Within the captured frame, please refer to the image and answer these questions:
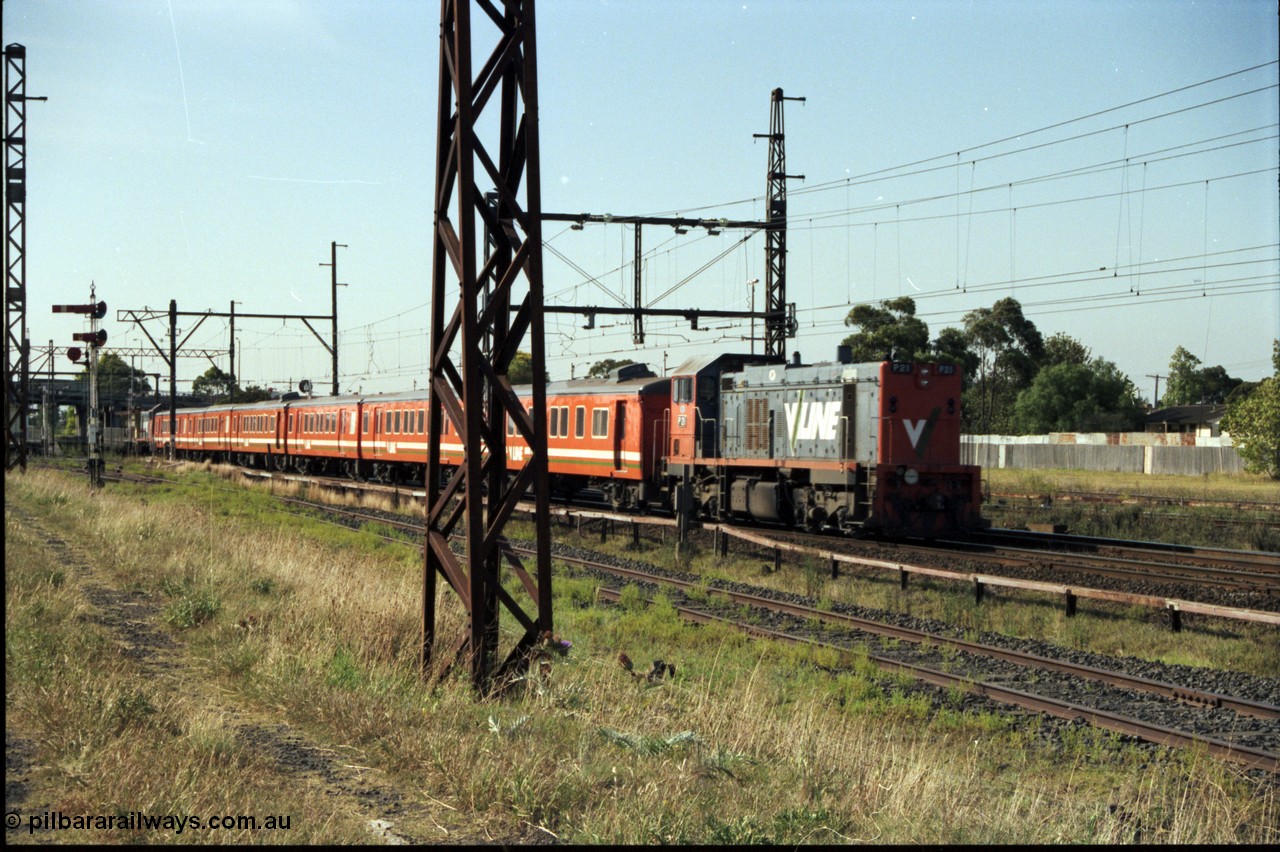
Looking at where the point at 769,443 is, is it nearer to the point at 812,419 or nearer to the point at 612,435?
the point at 812,419

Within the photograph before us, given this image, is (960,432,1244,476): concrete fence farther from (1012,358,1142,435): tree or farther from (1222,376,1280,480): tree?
(1012,358,1142,435): tree

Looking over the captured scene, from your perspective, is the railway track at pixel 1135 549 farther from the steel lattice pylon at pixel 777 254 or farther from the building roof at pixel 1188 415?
the building roof at pixel 1188 415

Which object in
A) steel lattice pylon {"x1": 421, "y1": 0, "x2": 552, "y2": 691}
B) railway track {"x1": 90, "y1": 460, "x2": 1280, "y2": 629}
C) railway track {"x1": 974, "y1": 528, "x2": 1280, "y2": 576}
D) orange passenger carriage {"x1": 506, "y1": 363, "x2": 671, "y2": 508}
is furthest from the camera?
orange passenger carriage {"x1": 506, "y1": 363, "x2": 671, "y2": 508}

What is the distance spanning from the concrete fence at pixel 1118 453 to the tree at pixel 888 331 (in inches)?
307

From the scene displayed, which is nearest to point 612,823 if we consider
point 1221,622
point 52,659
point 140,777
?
point 140,777

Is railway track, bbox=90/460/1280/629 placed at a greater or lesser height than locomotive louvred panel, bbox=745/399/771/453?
lesser

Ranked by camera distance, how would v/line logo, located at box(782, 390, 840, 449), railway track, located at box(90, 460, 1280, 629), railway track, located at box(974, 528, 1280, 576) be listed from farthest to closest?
v/line logo, located at box(782, 390, 840, 449) < railway track, located at box(974, 528, 1280, 576) < railway track, located at box(90, 460, 1280, 629)

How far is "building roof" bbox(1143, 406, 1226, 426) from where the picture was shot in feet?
263

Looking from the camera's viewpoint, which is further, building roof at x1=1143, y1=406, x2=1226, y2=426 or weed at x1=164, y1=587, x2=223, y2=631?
building roof at x1=1143, y1=406, x2=1226, y2=426

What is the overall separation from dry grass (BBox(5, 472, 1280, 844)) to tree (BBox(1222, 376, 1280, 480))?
43007 millimetres

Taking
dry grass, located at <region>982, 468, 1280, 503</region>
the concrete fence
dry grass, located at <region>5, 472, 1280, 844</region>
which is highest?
the concrete fence

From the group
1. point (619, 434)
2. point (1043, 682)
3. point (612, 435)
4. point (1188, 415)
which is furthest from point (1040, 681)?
point (1188, 415)

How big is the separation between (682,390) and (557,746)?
19353mm

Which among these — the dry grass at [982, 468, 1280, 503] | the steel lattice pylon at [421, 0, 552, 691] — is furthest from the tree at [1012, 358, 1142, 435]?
the steel lattice pylon at [421, 0, 552, 691]
